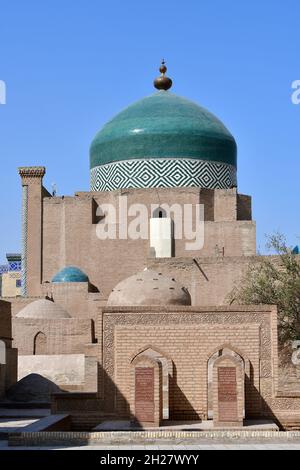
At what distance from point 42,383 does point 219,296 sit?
5683 millimetres

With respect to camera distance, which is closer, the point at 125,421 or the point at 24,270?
the point at 125,421

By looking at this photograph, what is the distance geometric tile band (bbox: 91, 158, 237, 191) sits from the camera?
28.1m

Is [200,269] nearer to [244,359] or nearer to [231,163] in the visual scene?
[231,163]

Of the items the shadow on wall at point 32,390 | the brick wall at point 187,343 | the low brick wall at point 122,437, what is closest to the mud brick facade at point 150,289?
the brick wall at point 187,343

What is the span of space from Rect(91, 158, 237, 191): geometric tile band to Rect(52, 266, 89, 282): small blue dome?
12.3ft

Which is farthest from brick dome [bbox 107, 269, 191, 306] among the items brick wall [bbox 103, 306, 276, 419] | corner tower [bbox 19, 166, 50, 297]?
corner tower [bbox 19, 166, 50, 297]

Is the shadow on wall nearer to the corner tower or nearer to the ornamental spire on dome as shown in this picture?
the corner tower

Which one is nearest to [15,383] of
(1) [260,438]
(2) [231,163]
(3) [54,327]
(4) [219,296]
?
(3) [54,327]

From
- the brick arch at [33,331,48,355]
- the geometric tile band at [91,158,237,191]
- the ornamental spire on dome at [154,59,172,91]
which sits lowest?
the brick arch at [33,331,48,355]

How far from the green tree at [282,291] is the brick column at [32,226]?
8.45m

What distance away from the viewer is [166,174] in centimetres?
2820

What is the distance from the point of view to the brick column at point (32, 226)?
27359 mm

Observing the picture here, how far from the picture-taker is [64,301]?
25.7 metres

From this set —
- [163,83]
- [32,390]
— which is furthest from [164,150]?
[32,390]
